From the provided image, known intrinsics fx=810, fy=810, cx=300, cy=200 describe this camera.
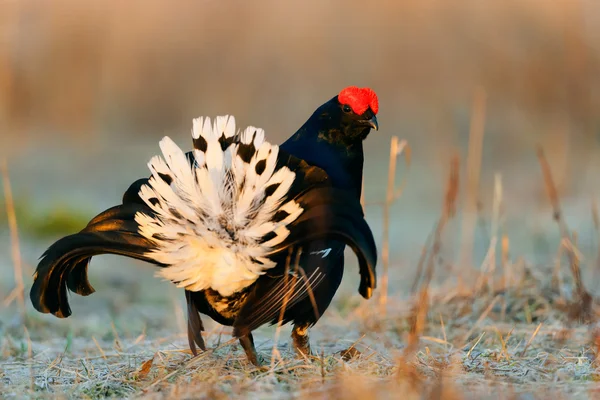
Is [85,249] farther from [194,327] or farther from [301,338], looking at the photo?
[301,338]

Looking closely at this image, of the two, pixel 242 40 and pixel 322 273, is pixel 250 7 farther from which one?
pixel 322 273

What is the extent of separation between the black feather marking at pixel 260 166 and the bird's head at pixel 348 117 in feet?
2.10

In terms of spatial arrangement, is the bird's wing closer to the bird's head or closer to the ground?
the ground

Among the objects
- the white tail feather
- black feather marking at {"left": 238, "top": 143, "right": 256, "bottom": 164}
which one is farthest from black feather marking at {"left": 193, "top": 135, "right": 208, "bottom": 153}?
black feather marking at {"left": 238, "top": 143, "right": 256, "bottom": 164}

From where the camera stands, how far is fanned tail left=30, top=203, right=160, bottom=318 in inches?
105

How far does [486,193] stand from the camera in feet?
27.5

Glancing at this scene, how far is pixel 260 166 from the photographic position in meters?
2.55

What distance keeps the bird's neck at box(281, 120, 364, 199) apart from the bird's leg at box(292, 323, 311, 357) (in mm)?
530

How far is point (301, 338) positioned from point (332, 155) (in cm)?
70

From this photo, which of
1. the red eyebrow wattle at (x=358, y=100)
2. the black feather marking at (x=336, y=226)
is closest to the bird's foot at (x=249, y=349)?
the black feather marking at (x=336, y=226)

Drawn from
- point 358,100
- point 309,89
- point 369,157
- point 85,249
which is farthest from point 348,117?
point 309,89

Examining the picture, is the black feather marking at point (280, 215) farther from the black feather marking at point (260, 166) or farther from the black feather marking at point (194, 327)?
the black feather marking at point (194, 327)

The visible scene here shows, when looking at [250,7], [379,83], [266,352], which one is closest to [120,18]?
[250,7]

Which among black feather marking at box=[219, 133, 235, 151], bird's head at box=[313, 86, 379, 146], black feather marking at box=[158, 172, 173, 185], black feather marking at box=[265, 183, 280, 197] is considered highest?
bird's head at box=[313, 86, 379, 146]
